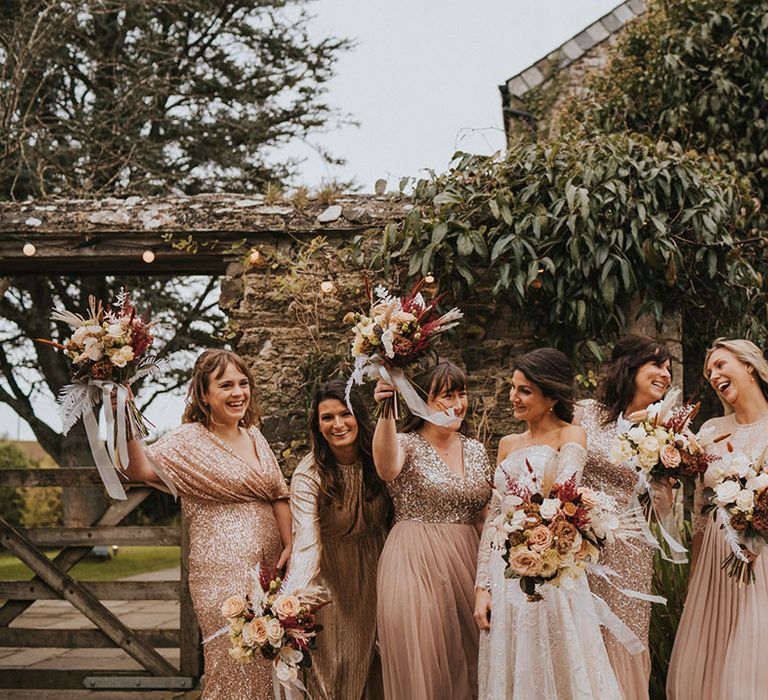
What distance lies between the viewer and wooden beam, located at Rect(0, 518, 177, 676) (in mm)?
6238

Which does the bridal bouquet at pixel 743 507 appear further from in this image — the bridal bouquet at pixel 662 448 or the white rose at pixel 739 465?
the bridal bouquet at pixel 662 448

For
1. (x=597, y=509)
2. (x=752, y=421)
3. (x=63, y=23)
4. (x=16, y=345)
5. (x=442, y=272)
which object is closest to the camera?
(x=597, y=509)

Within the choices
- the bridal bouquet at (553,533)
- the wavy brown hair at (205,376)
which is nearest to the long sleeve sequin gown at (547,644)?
the bridal bouquet at (553,533)

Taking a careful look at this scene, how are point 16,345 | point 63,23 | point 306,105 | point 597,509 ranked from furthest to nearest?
1. point 306,105
2. point 16,345
3. point 63,23
4. point 597,509

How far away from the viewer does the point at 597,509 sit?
10.6ft

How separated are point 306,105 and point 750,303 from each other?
1076cm

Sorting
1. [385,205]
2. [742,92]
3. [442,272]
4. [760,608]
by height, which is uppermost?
[742,92]

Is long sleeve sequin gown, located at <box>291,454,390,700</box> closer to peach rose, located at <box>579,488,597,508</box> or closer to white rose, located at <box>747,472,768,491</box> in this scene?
peach rose, located at <box>579,488,597,508</box>

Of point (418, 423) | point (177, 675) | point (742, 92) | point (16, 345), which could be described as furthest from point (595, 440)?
point (16, 345)

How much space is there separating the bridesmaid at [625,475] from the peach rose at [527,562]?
3.25 ft

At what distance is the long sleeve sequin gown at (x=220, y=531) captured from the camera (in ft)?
12.7

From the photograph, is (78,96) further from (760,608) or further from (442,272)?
(760,608)

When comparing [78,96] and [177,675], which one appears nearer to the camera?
[177,675]

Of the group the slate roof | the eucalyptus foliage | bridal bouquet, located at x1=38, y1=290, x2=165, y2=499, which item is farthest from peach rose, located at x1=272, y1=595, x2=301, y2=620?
the slate roof
